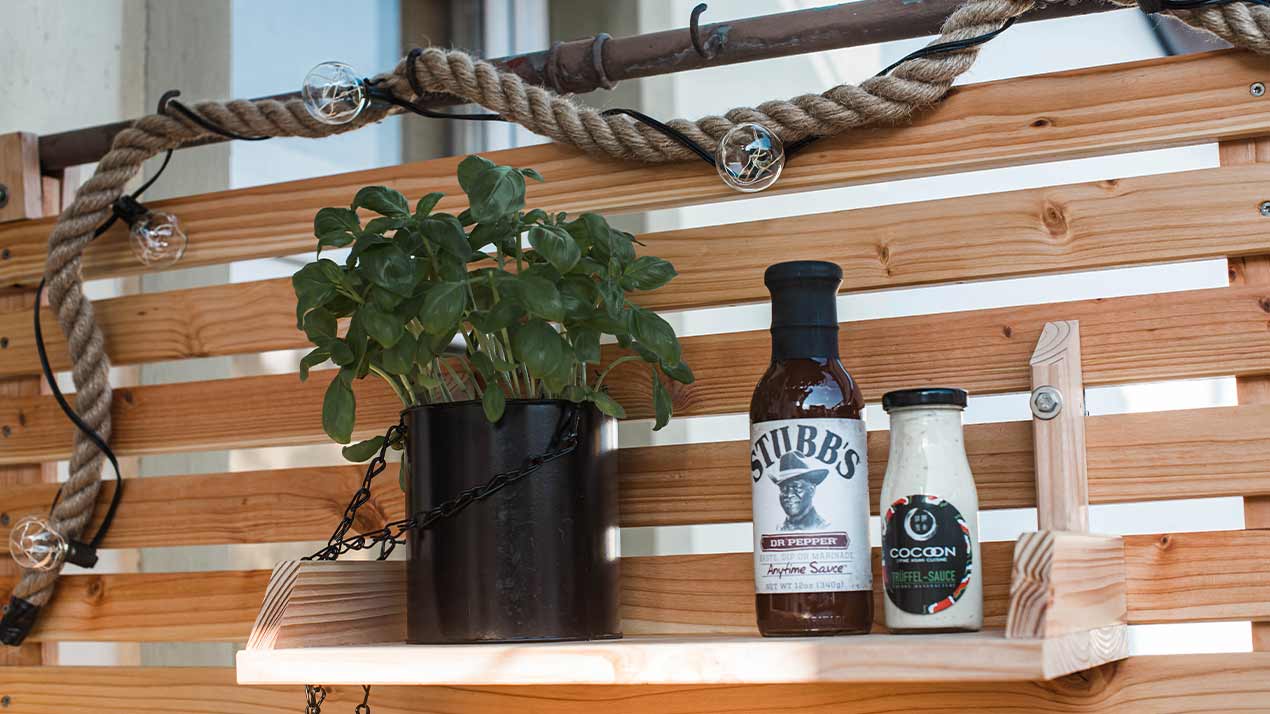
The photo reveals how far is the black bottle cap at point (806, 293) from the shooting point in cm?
90

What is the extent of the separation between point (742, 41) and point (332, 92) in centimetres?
35

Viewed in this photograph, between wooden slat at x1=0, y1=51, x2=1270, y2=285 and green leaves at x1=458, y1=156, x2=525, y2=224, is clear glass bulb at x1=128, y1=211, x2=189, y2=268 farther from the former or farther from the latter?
green leaves at x1=458, y1=156, x2=525, y2=224

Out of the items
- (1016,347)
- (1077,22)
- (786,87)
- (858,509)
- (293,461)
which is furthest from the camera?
(786,87)

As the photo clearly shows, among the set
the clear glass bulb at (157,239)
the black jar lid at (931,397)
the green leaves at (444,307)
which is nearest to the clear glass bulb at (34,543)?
the clear glass bulb at (157,239)

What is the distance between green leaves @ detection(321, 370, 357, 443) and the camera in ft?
3.01

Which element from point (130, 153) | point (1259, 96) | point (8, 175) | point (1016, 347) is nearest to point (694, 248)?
point (1016, 347)

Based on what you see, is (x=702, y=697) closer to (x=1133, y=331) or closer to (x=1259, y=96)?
(x=1133, y=331)

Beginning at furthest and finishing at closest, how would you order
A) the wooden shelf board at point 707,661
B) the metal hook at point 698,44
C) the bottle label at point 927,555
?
the metal hook at point 698,44
the bottle label at point 927,555
the wooden shelf board at point 707,661

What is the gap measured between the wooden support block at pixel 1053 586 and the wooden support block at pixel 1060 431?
87 mm

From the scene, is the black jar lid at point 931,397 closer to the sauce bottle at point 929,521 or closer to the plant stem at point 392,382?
the sauce bottle at point 929,521

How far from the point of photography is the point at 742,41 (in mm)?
1044

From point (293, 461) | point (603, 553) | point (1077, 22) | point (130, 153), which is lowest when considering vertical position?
point (603, 553)

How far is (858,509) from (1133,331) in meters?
0.28

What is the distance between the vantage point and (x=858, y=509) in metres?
0.87
